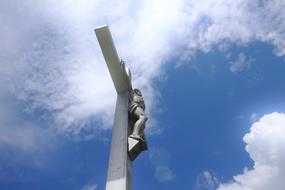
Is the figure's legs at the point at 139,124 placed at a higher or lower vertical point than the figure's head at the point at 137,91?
lower

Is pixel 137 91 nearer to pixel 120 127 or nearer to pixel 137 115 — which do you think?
pixel 137 115

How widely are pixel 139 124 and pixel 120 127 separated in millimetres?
309

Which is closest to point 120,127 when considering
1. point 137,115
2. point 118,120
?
point 118,120

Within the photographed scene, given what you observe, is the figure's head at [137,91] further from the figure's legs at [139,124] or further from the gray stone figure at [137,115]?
the figure's legs at [139,124]

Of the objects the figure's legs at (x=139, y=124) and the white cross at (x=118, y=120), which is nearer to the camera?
the white cross at (x=118, y=120)

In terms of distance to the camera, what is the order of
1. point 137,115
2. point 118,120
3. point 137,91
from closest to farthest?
point 118,120
point 137,115
point 137,91

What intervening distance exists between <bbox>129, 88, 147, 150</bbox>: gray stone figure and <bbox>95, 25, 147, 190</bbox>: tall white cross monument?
1.3 inches

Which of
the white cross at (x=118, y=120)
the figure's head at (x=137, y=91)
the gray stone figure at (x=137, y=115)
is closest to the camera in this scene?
the white cross at (x=118, y=120)

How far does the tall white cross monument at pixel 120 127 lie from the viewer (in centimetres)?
424

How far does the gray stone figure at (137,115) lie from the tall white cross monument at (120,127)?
1.3 inches

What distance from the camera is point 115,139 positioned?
4.88m

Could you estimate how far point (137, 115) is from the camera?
215 inches

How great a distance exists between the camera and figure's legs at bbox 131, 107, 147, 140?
4.95 m

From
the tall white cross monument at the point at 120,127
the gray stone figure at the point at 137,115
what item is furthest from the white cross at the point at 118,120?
the gray stone figure at the point at 137,115
